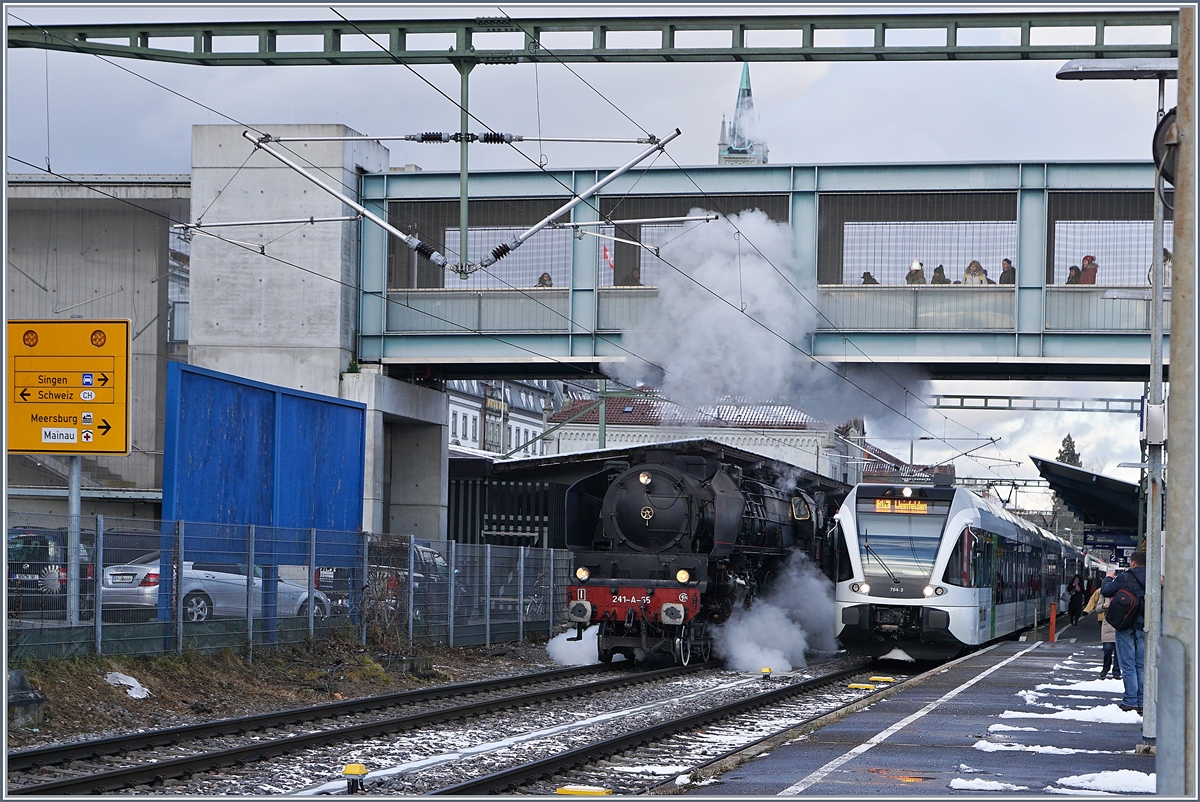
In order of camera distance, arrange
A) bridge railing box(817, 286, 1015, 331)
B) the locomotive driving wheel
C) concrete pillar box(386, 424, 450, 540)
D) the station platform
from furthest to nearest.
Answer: concrete pillar box(386, 424, 450, 540)
bridge railing box(817, 286, 1015, 331)
the locomotive driving wheel
the station platform

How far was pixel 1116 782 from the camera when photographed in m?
9.10

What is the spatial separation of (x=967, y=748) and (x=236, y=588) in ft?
29.4

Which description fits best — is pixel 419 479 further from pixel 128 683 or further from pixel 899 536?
pixel 128 683

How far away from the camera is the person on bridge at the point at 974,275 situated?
2584 cm

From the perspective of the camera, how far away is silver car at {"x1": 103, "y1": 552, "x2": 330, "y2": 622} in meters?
14.0

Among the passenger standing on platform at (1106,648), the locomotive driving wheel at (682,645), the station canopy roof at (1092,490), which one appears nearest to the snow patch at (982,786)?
the passenger standing on platform at (1106,648)

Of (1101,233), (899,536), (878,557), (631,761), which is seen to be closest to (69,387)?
(631,761)

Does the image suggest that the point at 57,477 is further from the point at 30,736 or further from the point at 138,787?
the point at 138,787

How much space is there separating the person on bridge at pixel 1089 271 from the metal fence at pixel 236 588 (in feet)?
38.8

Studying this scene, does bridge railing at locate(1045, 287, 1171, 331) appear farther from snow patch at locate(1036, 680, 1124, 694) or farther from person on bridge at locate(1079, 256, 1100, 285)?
snow patch at locate(1036, 680, 1124, 694)

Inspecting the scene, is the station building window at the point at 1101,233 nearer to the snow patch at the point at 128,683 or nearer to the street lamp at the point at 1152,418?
the street lamp at the point at 1152,418

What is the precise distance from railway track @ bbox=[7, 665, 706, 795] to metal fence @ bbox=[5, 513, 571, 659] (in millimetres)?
2187

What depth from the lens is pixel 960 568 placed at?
20328 mm

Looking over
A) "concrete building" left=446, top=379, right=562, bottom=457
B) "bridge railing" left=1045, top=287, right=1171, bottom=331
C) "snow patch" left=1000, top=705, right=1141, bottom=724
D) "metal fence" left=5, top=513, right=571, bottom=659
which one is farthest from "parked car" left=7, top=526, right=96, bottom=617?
"concrete building" left=446, top=379, right=562, bottom=457
